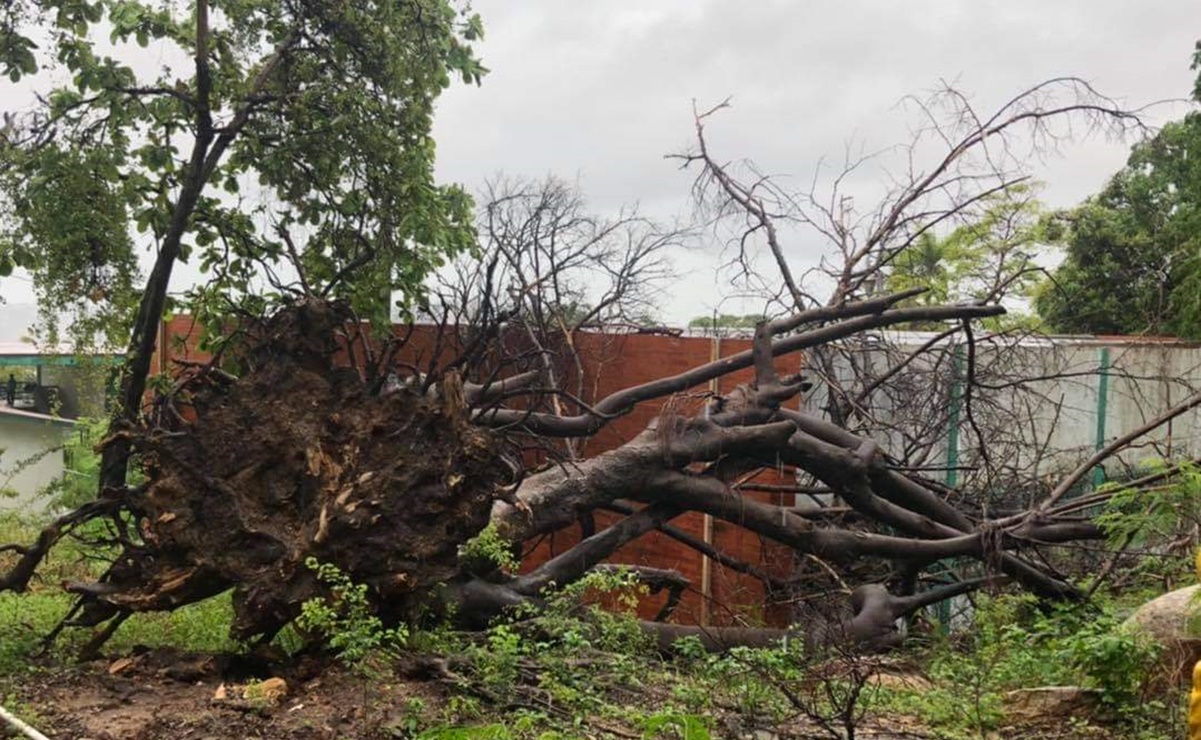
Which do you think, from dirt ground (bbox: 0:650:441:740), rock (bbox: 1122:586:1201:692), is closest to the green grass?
dirt ground (bbox: 0:650:441:740)

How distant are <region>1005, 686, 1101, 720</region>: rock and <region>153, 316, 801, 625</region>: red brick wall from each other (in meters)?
2.95

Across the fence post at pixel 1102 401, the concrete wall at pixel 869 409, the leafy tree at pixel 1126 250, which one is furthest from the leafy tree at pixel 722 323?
the leafy tree at pixel 1126 250

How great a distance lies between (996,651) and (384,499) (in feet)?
10.3

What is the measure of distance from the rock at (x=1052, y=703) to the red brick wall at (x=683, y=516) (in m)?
2.95

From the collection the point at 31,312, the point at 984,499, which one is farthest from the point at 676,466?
the point at 31,312

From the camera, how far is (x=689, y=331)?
9523 millimetres

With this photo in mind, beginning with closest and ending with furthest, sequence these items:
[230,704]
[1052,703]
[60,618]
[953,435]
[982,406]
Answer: [230,704] → [1052,703] → [60,618] → [982,406] → [953,435]

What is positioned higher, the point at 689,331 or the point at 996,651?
the point at 689,331

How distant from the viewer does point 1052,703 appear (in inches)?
173

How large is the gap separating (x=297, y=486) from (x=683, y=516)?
4.49m

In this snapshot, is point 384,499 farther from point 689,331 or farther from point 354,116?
point 689,331

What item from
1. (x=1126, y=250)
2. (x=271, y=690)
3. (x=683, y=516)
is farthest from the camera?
(x=1126, y=250)

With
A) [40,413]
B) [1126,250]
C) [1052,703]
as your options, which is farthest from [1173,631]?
[1126,250]

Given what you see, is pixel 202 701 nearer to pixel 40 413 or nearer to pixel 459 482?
pixel 459 482
